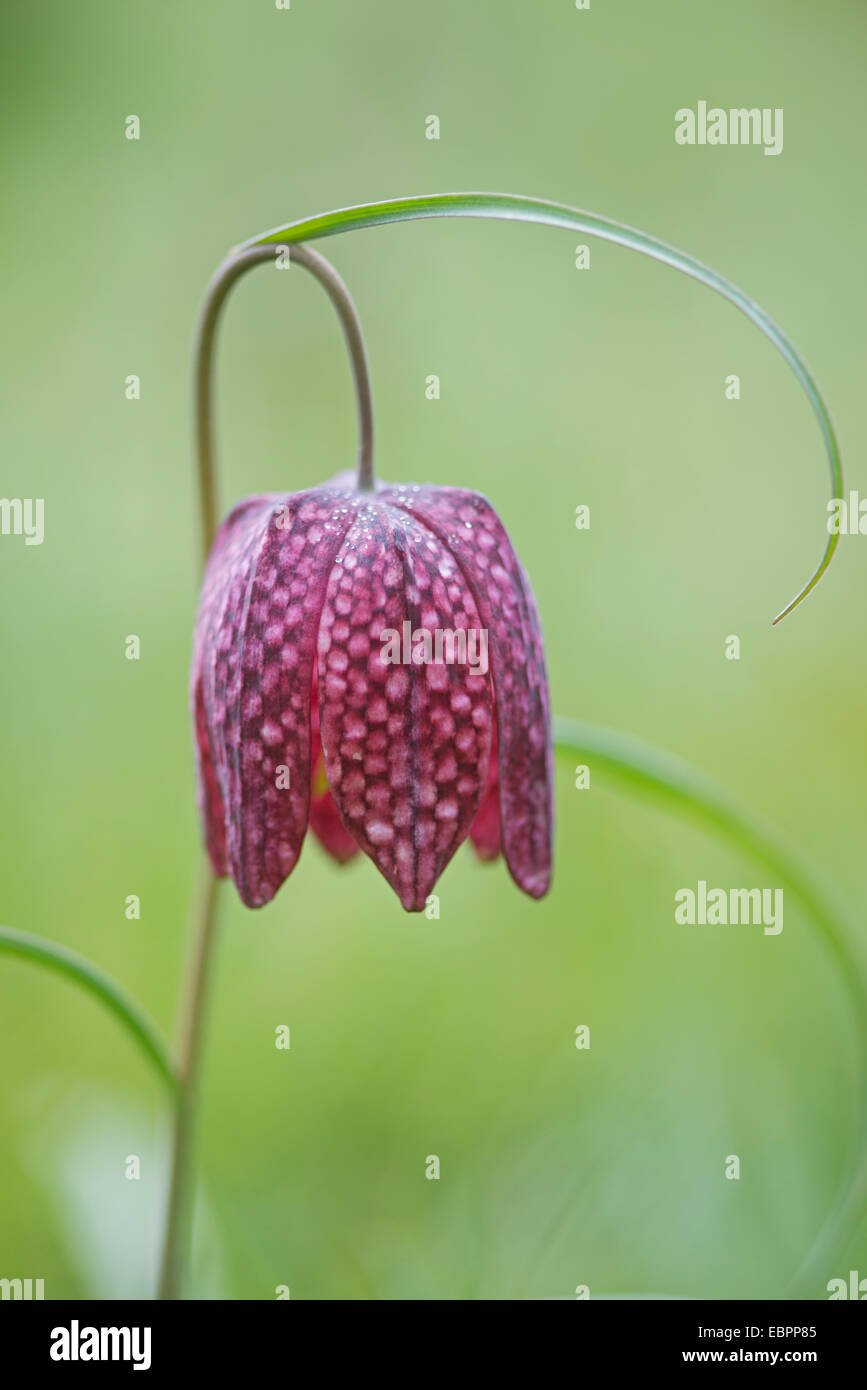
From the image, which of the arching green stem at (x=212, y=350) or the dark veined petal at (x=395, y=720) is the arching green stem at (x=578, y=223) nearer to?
the arching green stem at (x=212, y=350)

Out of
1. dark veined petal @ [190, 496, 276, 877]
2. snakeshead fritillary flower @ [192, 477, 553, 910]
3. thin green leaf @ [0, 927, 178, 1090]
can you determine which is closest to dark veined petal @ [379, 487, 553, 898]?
snakeshead fritillary flower @ [192, 477, 553, 910]

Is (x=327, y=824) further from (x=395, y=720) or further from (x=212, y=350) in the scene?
(x=212, y=350)

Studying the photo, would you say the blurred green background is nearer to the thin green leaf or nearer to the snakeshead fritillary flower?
the thin green leaf
